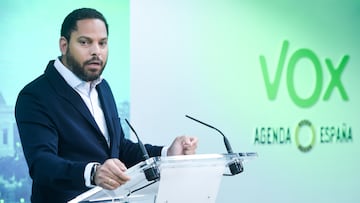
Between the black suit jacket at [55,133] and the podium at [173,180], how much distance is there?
0.77 feet

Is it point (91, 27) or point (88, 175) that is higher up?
point (91, 27)

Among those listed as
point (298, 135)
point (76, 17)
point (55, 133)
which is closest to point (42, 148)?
point (55, 133)

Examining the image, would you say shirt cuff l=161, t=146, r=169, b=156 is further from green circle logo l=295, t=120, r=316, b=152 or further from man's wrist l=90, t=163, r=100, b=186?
green circle logo l=295, t=120, r=316, b=152

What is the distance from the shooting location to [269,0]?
14.5 feet

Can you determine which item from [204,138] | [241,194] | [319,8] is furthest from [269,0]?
[241,194]

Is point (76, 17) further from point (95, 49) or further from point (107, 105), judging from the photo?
point (107, 105)

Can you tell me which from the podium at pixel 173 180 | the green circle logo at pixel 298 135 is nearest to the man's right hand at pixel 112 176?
the podium at pixel 173 180

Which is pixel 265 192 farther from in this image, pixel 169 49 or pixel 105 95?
pixel 105 95

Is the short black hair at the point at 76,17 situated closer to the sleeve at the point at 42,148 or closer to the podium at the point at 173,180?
the sleeve at the point at 42,148

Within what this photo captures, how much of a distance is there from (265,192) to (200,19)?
1.30 meters

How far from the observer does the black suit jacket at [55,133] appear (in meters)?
2.13

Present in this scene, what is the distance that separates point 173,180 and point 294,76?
283 cm

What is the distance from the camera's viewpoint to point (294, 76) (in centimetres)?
453

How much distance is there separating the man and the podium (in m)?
0.21
